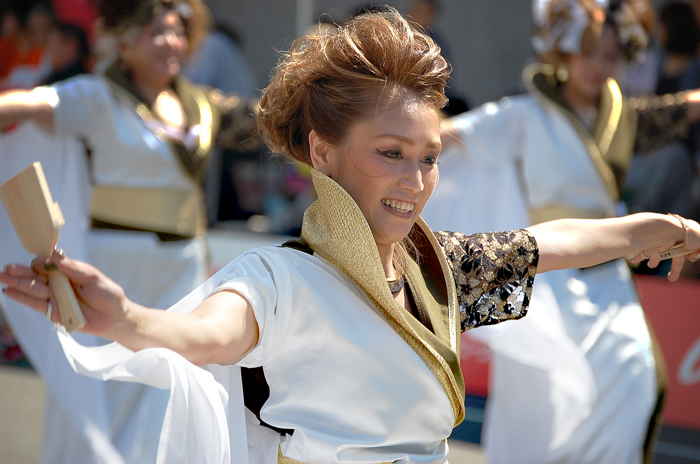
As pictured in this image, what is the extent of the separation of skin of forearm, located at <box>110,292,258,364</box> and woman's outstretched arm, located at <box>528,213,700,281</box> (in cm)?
72

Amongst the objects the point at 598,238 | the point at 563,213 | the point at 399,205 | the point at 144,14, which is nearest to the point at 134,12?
Result: the point at 144,14

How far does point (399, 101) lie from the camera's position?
5.23 feet

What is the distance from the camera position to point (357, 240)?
1.54 meters

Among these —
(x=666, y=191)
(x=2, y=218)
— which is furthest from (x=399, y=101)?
(x=666, y=191)

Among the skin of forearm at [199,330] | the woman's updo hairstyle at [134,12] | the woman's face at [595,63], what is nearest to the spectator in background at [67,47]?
the woman's updo hairstyle at [134,12]

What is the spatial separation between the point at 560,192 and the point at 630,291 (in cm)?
48

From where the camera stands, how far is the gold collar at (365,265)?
1.53 meters

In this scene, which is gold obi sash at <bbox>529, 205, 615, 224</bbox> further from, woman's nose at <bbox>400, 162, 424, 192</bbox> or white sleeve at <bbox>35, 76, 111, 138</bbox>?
woman's nose at <bbox>400, 162, 424, 192</bbox>

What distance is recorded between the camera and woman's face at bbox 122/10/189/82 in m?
3.41

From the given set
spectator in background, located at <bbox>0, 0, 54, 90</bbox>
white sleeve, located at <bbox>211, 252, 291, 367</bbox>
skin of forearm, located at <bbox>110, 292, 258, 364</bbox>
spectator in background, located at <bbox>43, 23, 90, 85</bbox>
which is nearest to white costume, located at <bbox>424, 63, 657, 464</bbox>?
Result: white sleeve, located at <bbox>211, 252, 291, 367</bbox>

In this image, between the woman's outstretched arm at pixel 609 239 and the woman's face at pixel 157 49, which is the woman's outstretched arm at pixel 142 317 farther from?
the woman's face at pixel 157 49

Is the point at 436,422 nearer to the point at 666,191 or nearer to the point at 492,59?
the point at 666,191

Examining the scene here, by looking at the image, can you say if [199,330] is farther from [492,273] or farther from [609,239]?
[609,239]

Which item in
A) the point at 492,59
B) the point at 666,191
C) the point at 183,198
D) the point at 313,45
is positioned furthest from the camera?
the point at 492,59
